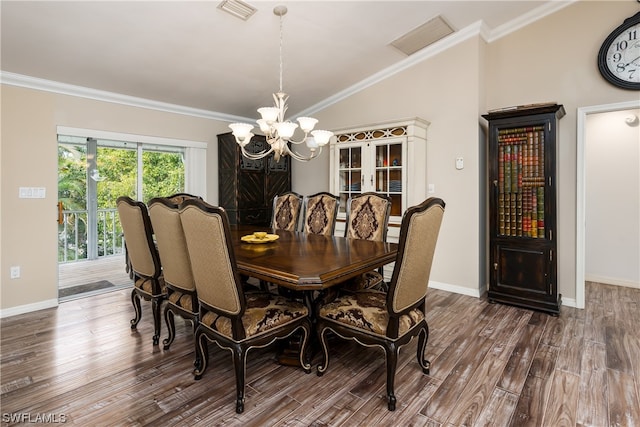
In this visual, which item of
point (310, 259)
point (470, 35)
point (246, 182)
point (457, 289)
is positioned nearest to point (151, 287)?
point (310, 259)

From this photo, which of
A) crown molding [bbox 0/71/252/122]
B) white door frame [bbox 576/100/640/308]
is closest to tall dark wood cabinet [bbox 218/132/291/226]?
crown molding [bbox 0/71/252/122]

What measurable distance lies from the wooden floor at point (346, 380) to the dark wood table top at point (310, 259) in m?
0.74

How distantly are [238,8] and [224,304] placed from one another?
2414 mm

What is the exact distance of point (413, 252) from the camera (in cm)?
189

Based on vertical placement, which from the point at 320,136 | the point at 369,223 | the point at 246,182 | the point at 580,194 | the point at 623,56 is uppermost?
the point at 623,56

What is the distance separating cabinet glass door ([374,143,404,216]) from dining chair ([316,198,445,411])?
213 cm

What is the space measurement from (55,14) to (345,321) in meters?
3.09

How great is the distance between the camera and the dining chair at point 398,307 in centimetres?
185

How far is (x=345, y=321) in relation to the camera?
6.77ft

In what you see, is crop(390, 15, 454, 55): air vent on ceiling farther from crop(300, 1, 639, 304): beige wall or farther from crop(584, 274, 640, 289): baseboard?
crop(584, 274, 640, 289): baseboard

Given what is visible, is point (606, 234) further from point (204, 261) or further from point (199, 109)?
point (199, 109)

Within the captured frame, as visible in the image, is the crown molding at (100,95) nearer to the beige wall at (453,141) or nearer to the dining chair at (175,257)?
the dining chair at (175,257)

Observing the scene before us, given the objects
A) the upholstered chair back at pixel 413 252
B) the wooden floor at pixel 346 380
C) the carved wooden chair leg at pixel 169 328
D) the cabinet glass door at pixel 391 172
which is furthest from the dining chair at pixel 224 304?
the cabinet glass door at pixel 391 172

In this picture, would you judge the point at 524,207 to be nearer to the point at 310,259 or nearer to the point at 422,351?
the point at 422,351
